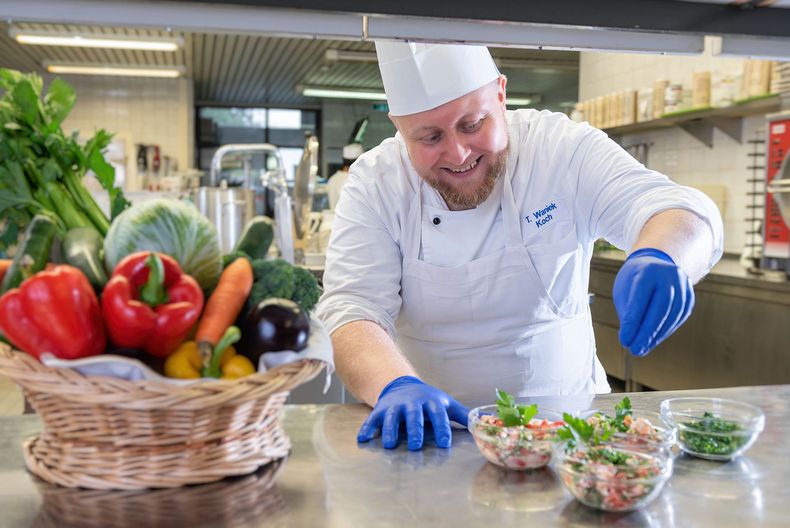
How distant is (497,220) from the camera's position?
Result: 204 cm

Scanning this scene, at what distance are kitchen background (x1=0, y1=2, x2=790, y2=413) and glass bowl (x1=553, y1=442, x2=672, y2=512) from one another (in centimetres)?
69

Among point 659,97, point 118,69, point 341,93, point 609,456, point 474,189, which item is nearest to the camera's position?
point 609,456

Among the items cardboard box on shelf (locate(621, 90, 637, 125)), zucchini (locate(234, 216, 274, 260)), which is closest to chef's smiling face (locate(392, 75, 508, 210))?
zucchini (locate(234, 216, 274, 260))

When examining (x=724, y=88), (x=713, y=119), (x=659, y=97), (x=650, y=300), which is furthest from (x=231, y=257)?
(x=659, y=97)

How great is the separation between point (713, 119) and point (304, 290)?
456 centimetres

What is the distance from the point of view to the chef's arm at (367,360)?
1.58m

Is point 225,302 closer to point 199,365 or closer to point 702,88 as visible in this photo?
point 199,365

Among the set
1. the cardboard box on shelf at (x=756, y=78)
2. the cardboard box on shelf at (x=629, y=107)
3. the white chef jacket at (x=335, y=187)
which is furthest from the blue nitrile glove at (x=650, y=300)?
the cardboard box on shelf at (x=629, y=107)

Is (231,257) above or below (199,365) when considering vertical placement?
above

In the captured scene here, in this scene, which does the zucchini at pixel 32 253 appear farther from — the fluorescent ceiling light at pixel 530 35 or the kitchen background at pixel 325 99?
the fluorescent ceiling light at pixel 530 35

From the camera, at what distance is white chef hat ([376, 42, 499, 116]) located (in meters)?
1.88

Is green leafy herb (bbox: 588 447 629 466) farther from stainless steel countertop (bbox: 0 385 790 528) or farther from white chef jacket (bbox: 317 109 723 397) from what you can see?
white chef jacket (bbox: 317 109 723 397)

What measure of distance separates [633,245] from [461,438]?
27.1 inches

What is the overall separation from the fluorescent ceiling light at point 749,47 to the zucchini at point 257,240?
77cm
